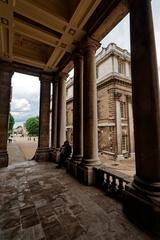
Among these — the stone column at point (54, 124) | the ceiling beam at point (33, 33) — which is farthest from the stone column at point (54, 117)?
the ceiling beam at point (33, 33)

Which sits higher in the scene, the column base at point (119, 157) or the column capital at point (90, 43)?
the column capital at point (90, 43)

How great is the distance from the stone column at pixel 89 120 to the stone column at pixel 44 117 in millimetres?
4401

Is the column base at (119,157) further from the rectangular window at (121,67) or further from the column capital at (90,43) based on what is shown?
the column capital at (90,43)

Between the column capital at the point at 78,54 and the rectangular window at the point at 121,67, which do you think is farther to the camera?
the rectangular window at the point at 121,67

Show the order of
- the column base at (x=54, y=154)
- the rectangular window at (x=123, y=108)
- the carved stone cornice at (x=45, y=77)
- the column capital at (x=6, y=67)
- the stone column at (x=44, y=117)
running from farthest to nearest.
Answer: the rectangular window at (x=123, y=108) → the carved stone cornice at (x=45, y=77) → the stone column at (x=44, y=117) → the column base at (x=54, y=154) → the column capital at (x=6, y=67)

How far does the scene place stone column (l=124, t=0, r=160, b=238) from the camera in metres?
2.37

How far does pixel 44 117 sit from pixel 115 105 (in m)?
9.73

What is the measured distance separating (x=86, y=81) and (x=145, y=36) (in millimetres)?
2656

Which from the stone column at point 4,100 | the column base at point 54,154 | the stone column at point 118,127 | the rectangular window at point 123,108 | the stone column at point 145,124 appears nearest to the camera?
the stone column at point 145,124

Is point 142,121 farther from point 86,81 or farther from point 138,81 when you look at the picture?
point 86,81

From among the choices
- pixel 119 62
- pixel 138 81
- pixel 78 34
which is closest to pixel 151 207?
pixel 138 81

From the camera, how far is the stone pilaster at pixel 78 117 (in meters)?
5.50

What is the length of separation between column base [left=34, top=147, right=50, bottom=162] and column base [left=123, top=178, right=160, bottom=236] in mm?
6504

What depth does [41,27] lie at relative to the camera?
5500 mm
